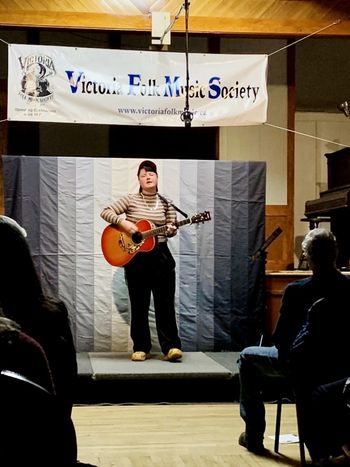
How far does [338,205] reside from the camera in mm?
7074

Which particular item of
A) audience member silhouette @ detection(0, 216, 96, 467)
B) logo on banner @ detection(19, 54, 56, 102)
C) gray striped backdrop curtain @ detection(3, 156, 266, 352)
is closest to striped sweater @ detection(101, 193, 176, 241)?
gray striped backdrop curtain @ detection(3, 156, 266, 352)

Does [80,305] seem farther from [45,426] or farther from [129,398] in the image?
[45,426]

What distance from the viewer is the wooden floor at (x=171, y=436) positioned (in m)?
3.57

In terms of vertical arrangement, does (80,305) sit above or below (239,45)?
below

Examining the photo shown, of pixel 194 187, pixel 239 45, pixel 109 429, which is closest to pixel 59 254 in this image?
pixel 194 187

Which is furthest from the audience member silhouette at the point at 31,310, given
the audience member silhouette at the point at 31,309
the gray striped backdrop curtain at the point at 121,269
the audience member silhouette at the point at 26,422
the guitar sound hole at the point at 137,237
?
the gray striped backdrop curtain at the point at 121,269

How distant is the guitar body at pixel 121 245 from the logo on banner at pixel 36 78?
1.20 meters

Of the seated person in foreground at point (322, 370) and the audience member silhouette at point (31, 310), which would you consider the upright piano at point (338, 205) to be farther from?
the audience member silhouette at point (31, 310)

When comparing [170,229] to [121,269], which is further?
[121,269]

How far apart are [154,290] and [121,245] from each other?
44cm

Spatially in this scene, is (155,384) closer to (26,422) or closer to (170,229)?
(170,229)

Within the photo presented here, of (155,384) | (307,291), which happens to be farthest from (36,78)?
(307,291)

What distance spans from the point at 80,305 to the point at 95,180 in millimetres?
1088

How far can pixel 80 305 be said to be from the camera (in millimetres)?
5863
